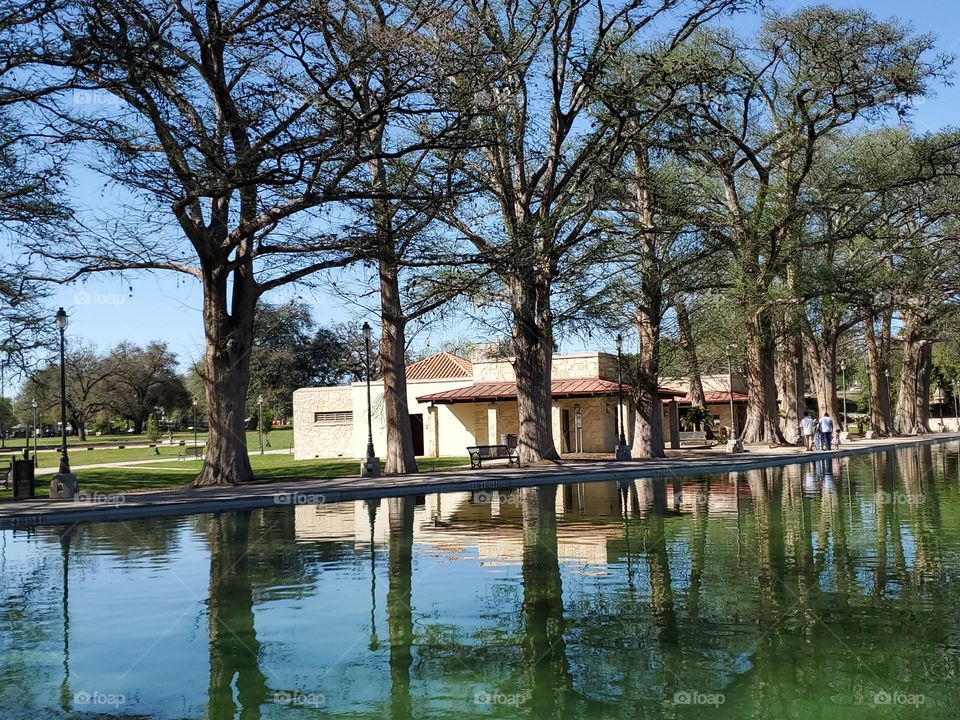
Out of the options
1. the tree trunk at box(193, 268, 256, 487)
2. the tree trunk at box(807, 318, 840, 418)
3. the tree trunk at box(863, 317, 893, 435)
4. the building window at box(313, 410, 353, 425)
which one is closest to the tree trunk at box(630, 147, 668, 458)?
the tree trunk at box(193, 268, 256, 487)

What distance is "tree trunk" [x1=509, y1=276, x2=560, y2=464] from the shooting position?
110 feet

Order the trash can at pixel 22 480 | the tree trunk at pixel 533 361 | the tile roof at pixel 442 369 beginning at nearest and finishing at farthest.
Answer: the trash can at pixel 22 480 < the tree trunk at pixel 533 361 < the tile roof at pixel 442 369

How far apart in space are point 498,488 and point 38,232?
14.4 meters

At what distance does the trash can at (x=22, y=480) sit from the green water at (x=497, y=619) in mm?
8663

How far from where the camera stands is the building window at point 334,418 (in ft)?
166

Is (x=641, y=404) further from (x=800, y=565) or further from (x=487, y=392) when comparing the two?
(x=800, y=565)

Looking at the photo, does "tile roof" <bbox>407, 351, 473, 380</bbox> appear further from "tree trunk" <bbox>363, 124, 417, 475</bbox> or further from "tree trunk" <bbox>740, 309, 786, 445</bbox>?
"tree trunk" <bbox>363, 124, 417, 475</bbox>

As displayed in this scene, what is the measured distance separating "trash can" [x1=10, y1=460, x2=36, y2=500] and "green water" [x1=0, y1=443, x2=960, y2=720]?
28.4 ft

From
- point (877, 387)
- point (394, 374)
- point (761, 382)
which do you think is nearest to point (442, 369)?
point (761, 382)

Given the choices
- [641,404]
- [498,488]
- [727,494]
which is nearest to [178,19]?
[498,488]

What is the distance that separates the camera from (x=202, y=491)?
25.9 meters

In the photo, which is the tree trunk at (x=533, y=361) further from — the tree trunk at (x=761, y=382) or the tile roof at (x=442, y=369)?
the tile roof at (x=442, y=369)

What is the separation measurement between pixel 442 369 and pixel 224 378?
24413 millimetres

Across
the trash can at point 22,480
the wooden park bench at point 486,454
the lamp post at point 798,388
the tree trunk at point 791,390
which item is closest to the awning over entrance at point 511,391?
the tree trunk at point 791,390
